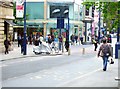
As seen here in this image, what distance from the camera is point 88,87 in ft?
48.8

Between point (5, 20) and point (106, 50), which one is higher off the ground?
point (5, 20)

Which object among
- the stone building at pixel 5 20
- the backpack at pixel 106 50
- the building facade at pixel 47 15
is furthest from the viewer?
the building facade at pixel 47 15

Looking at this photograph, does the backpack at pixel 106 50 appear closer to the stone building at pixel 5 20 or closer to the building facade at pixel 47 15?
the stone building at pixel 5 20

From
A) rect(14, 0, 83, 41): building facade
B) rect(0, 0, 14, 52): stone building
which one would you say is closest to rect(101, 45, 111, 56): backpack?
rect(0, 0, 14, 52): stone building

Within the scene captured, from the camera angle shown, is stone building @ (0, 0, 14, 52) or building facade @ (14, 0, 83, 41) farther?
building facade @ (14, 0, 83, 41)

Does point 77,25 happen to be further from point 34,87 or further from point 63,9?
point 34,87

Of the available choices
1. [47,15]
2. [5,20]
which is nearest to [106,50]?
[5,20]

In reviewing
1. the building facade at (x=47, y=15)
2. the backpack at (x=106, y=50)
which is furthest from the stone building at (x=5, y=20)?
the building facade at (x=47, y=15)

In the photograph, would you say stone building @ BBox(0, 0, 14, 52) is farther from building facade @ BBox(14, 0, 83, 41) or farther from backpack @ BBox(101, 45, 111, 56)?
building facade @ BBox(14, 0, 83, 41)

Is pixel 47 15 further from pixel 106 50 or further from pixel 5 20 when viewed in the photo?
pixel 106 50

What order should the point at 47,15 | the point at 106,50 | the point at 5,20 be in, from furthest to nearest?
the point at 47,15 → the point at 5,20 → the point at 106,50

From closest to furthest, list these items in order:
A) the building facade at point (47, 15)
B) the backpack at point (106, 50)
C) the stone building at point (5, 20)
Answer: the backpack at point (106, 50), the stone building at point (5, 20), the building facade at point (47, 15)

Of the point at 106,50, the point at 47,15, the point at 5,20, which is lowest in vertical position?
the point at 106,50

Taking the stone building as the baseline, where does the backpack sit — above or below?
below
